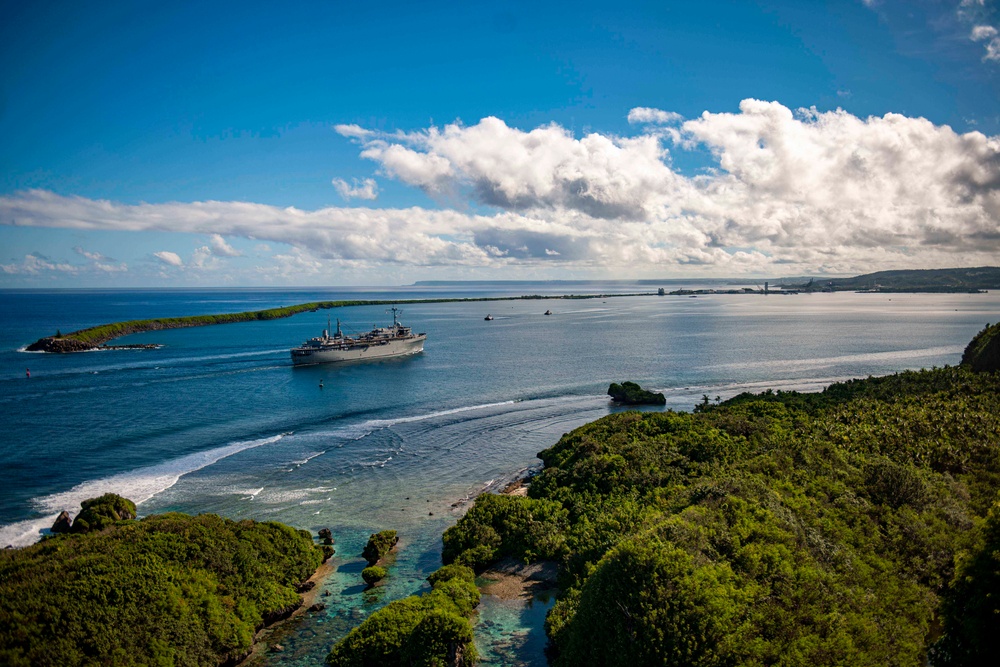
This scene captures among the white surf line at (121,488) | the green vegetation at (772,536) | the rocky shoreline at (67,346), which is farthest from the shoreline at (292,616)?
the rocky shoreline at (67,346)

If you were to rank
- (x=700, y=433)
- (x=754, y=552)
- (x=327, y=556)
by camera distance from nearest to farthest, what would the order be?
(x=754, y=552), (x=327, y=556), (x=700, y=433)

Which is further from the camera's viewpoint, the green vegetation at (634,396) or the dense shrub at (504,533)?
the green vegetation at (634,396)

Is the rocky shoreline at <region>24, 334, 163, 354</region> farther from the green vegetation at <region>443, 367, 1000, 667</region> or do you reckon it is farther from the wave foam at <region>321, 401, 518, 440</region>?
the green vegetation at <region>443, 367, 1000, 667</region>

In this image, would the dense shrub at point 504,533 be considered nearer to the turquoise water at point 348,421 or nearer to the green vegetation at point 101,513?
the turquoise water at point 348,421

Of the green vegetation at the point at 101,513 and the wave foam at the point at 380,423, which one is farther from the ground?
the green vegetation at the point at 101,513

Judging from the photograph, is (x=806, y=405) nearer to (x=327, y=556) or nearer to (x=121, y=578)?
(x=327, y=556)

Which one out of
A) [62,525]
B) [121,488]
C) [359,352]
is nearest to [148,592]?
[62,525]

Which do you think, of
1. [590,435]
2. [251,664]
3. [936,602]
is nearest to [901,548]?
[936,602]
